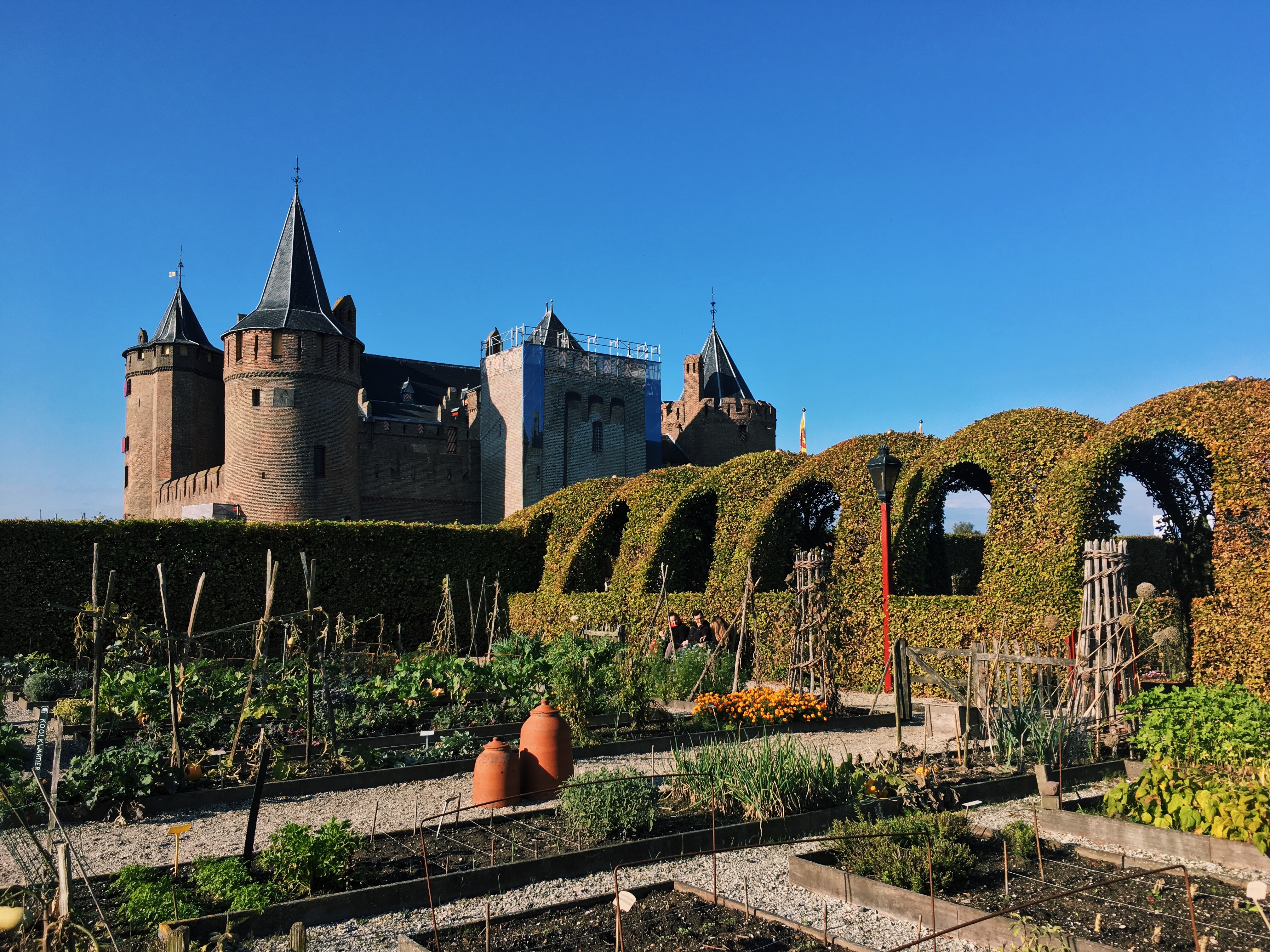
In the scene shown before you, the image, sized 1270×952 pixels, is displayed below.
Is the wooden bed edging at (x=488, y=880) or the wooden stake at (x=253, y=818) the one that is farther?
the wooden stake at (x=253, y=818)

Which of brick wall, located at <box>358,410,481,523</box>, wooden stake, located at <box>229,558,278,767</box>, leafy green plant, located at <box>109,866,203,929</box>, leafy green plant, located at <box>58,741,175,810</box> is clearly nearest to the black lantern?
wooden stake, located at <box>229,558,278,767</box>

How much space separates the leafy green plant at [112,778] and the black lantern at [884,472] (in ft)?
25.1

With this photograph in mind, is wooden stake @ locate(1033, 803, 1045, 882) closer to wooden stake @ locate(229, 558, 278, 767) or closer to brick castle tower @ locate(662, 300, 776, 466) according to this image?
wooden stake @ locate(229, 558, 278, 767)

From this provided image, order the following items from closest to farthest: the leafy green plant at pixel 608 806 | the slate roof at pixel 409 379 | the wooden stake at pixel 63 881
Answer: the wooden stake at pixel 63 881
the leafy green plant at pixel 608 806
the slate roof at pixel 409 379

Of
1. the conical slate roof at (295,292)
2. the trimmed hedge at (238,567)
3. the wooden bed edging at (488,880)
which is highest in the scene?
the conical slate roof at (295,292)

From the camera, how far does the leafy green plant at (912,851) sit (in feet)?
15.1

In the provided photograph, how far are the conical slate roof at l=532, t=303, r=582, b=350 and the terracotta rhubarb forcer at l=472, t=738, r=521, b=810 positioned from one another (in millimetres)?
33969

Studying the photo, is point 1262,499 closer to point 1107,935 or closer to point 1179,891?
point 1179,891

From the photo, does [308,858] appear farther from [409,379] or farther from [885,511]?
[409,379]

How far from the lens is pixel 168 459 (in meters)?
36.0

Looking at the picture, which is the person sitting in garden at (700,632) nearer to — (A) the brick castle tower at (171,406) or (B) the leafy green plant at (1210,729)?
(B) the leafy green plant at (1210,729)

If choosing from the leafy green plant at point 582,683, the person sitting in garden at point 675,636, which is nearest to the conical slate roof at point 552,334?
the person sitting in garden at point 675,636

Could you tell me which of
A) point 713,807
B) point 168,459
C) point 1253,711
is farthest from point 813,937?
point 168,459

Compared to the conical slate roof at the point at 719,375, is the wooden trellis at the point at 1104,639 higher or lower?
lower
